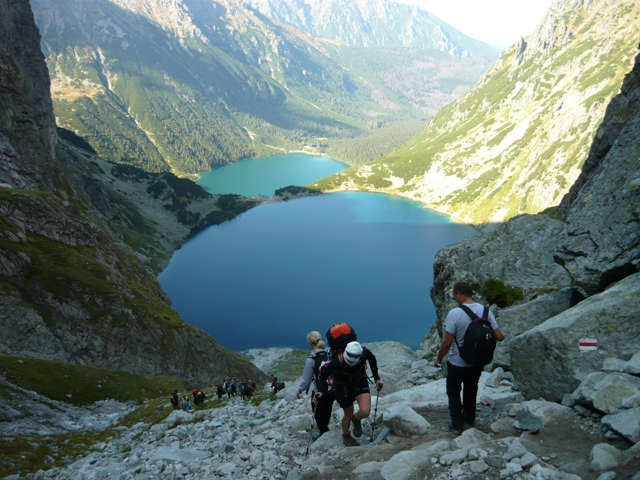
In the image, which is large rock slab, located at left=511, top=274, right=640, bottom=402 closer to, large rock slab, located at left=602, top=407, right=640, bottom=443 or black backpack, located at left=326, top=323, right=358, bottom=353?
large rock slab, located at left=602, top=407, right=640, bottom=443

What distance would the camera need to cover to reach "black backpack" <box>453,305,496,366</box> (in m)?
Answer: 10.8

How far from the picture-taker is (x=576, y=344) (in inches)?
463

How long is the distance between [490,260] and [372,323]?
9157 centimetres

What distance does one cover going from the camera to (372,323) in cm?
11806

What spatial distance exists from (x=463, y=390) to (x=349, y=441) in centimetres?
354

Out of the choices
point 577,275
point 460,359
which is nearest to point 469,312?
point 460,359

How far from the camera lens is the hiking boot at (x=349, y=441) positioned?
40.6 feet

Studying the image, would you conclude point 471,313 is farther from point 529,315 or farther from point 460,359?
point 529,315

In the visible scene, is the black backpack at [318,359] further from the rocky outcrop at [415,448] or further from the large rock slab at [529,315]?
the large rock slab at [529,315]

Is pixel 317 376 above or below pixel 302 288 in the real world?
below

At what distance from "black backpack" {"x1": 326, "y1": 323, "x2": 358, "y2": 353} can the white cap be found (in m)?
0.54

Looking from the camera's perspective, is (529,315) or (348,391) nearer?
(348,391)

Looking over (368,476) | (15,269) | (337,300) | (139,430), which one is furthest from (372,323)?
(368,476)

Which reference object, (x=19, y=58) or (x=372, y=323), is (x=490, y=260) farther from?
(x=19, y=58)
